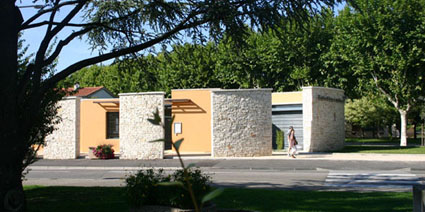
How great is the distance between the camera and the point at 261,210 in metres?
8.41

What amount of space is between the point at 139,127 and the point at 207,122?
5378 millimetres

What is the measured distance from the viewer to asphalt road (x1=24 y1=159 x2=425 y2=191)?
13391 mm

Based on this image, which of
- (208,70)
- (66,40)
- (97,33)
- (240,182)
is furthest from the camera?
(208,70)

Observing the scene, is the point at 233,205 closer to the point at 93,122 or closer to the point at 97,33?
the point at 97,33

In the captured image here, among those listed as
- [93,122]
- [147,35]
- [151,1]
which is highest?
[151,1]

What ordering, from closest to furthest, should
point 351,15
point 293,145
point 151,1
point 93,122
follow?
1. point 151,1
2. point 293,145
3. point 93,122
4. point 351,15

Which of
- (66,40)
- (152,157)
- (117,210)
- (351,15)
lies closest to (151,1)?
(66,40)

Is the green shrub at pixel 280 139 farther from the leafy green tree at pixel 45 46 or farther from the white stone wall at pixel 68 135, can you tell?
the leafy green tree at pixel 45 46

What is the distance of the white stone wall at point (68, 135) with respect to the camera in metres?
25.0

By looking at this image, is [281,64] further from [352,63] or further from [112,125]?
[112,125]

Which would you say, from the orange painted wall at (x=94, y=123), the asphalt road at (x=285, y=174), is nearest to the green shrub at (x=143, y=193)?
the asphalt road at (x=285, y=174)

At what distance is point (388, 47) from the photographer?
29.9 m

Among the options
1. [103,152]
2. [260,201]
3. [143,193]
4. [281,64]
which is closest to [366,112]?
[281,64]

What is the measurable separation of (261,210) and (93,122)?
23362 mm
